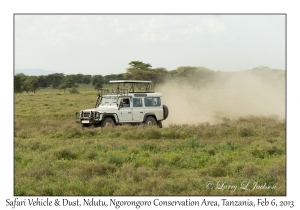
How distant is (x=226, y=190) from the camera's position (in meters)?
9.38

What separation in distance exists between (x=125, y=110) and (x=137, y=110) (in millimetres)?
694

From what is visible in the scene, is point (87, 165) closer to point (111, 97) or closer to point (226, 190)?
point (226, 190)

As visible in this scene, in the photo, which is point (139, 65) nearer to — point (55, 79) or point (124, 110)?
point (55, 79)

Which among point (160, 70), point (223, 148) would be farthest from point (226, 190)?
point (160, 70)

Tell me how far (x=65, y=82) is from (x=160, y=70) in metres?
19.0

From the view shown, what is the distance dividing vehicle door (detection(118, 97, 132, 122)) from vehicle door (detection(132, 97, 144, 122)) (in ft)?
0.77

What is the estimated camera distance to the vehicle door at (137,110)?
22562mm

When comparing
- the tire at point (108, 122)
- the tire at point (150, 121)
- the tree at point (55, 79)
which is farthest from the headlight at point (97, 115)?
the tree at point (55, 79)

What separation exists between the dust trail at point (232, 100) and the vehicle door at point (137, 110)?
16.0 ft

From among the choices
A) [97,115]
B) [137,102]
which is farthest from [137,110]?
[97,115]

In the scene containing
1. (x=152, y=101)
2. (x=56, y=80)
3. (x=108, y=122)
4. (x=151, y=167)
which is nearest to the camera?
(x=151, y=167)

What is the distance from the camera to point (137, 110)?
2266cm

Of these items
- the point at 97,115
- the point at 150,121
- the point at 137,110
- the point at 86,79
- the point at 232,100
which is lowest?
the point at 150,121

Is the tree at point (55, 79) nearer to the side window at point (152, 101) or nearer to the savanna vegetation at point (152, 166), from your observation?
the side window at point (152, 101)
